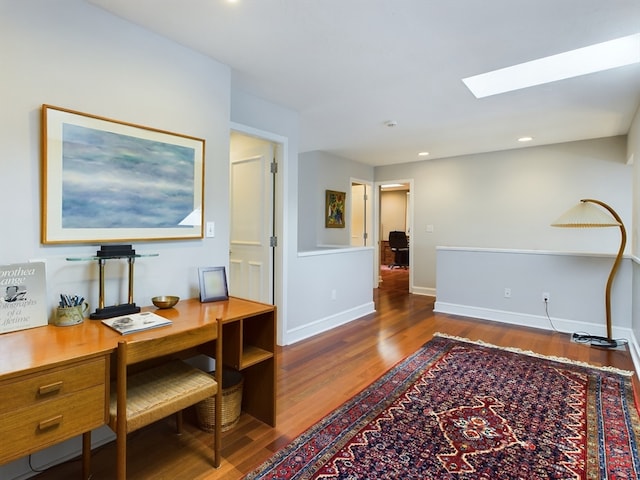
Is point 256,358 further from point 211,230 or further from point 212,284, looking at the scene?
point 211,230

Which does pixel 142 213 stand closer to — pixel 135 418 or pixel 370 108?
pixel 135 418

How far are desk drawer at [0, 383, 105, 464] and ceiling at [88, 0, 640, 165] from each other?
1920 millimetres

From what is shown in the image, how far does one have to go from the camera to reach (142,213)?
80.4 inches

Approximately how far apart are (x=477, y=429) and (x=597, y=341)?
2.47 metres

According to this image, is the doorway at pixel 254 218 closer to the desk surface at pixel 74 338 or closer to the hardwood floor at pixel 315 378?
the hardwood floor at pixel 315 378

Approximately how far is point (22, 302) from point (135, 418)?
0.75 metres

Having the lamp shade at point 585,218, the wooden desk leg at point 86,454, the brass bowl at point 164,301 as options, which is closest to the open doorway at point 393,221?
the lamp shade at point 585,218

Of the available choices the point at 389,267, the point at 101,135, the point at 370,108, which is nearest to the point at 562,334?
the point at 370,108

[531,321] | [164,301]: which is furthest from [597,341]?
[164,301]

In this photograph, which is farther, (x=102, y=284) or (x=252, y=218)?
(x=252, y=218)

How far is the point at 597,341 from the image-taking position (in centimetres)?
356

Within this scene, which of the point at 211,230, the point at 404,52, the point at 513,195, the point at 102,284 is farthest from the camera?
the point at 513,195

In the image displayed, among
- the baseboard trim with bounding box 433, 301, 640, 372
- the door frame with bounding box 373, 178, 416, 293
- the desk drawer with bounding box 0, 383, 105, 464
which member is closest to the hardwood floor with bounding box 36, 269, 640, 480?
the baseboard trim with bounding box 433, 301, 640, 372

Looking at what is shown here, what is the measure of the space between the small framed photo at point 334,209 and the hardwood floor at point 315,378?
1.56 meters
